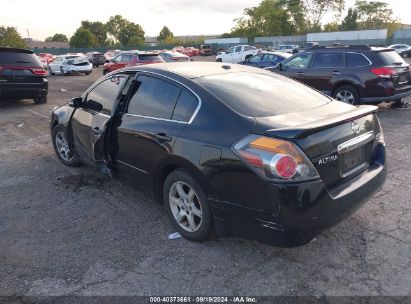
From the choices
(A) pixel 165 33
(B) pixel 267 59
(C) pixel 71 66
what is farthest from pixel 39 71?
(A) pixel 165 33

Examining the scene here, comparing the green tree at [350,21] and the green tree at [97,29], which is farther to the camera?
the green tree at [97,29]

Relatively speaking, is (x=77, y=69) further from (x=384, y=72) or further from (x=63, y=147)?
(x=384, y=72)

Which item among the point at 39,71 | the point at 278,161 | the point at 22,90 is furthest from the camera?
the point at 39,71

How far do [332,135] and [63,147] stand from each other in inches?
168

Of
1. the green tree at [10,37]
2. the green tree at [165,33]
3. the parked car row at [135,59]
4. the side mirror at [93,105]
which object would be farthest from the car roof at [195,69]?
the green tree at [165,33]

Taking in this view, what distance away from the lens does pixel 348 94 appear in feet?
30.0

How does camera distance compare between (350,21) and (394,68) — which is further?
(350,21)

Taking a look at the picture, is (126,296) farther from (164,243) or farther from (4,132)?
(4,132)

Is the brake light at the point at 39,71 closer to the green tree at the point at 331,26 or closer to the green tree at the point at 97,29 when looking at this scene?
the green tree at the point at 331,26

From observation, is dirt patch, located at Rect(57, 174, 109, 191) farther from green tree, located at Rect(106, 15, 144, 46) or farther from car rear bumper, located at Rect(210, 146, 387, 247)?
green tree, located at Rect(106, 15, 144, 46)

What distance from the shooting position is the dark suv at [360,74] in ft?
28.3

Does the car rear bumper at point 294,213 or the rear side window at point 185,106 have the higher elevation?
the rear side window at point 185,106

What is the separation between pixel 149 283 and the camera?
9.41 ft

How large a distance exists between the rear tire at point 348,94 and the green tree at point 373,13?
88.1m
